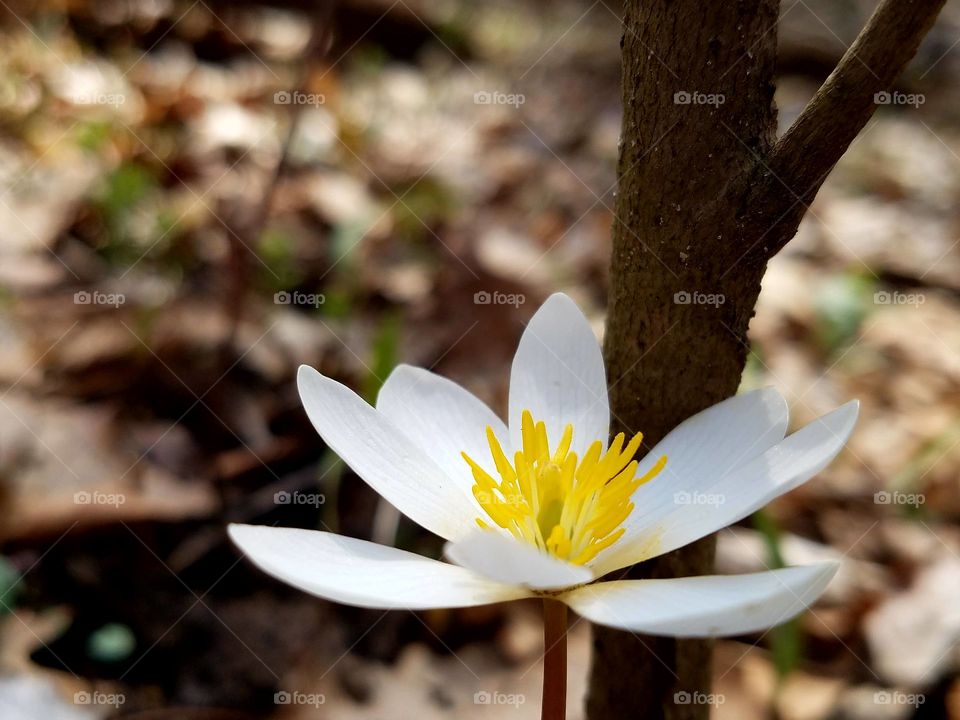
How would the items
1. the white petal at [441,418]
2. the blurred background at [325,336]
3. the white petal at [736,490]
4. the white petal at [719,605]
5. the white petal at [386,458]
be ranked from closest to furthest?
the white petal at [719,605] < the white petal at [736,490] < the white petal at [386,458] < the white petal at [441,418] < the blurred background at [325,336]

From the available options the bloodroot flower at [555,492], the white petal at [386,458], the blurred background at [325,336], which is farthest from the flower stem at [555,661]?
the blurred background at [325,336]

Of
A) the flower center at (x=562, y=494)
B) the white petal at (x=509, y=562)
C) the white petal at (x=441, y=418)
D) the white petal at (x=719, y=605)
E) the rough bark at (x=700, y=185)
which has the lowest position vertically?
the white petal at (x=719, y=605)

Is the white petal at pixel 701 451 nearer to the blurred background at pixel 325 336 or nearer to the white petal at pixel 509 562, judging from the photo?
the white petal at pixel 509 562

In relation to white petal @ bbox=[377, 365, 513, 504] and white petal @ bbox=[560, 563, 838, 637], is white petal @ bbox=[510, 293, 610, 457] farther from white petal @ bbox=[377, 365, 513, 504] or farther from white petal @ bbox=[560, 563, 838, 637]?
white petal @ bbox=[560, 563, 838, 637]

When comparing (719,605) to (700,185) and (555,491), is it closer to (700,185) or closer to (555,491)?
(555,491)

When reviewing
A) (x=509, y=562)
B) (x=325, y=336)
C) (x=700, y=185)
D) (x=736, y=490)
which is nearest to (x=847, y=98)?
(x=700, y=185)

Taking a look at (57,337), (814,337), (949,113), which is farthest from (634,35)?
(949,113)
